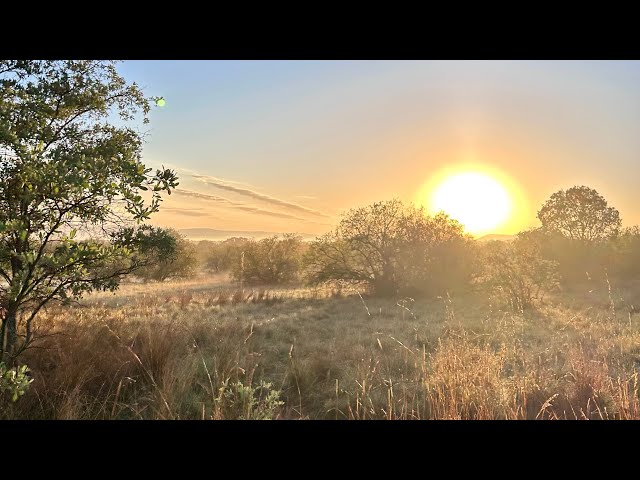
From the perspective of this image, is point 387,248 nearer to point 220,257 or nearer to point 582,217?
point 582,217

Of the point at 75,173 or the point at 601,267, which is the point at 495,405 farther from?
the point at 601,267

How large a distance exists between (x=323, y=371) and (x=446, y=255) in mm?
10320

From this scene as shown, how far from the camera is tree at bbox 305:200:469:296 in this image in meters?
12.8

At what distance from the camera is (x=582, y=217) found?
55.4 feet

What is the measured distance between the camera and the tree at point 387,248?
12.8 m

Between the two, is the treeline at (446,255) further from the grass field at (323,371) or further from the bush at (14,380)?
the bush at (14,380)

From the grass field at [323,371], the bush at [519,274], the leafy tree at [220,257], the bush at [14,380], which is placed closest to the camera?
the bush at [14,380]

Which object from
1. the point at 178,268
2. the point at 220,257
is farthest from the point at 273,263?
the point at 220,257

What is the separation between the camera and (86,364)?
3295 millimetres

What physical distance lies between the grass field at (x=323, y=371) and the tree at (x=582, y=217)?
11231 mm

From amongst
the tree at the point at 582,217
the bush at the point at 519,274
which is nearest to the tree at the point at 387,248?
the bush at the point at 519,274

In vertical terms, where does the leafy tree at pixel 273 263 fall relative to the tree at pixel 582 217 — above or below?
below
